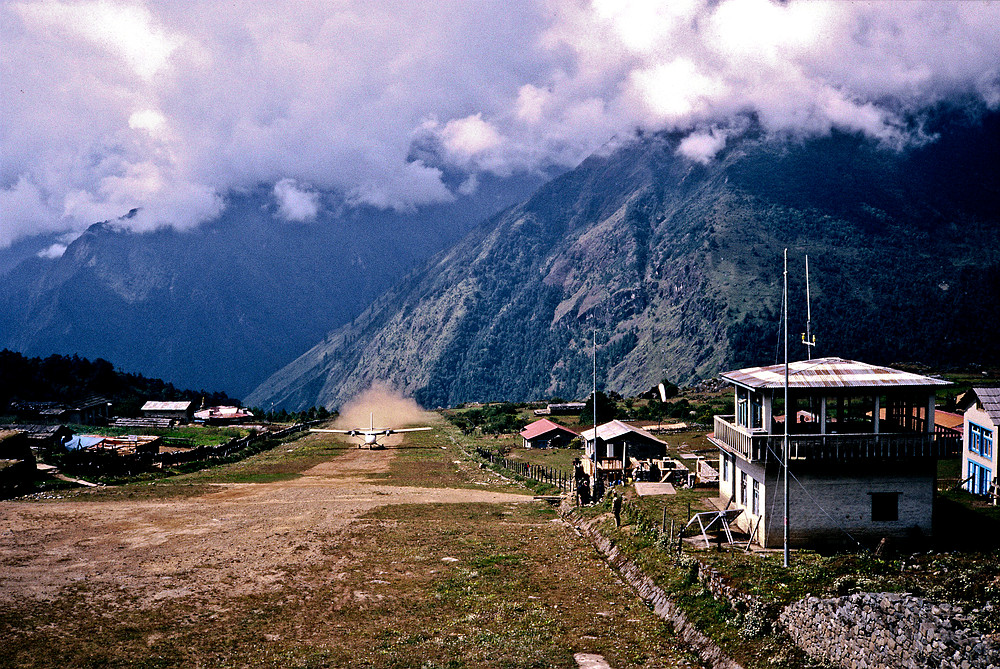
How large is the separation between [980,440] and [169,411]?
10724 cm

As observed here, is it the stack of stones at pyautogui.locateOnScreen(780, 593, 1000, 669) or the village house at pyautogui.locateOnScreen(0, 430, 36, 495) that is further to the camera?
the village house at pyautogui.locateOnScreen(0, 430, 36, 495)

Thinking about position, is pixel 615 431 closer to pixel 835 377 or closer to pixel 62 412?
pixel 835 377

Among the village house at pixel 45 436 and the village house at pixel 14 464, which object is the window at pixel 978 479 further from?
the village house at pixel 45 436

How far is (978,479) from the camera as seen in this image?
3438 cm

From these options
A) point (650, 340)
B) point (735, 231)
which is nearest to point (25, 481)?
point (650, 340)

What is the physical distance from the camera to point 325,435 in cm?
9800

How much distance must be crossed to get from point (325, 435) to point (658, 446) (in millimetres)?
55689

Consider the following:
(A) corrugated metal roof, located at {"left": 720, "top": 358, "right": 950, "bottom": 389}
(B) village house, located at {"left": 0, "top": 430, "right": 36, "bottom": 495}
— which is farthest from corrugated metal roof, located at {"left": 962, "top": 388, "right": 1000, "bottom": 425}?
(B) village house, located at {"left": 0, "top": 430, "right": 36, "bottom": 495}

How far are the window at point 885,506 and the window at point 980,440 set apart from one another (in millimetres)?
10791

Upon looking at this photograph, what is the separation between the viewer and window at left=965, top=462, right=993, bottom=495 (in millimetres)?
33434

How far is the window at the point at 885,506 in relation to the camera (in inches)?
1013

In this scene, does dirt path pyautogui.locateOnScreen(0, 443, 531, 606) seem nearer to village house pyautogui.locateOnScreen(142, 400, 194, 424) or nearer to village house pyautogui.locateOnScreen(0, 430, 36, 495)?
village house pyautogui.locateOnScreen(0, 430, 36, 495)

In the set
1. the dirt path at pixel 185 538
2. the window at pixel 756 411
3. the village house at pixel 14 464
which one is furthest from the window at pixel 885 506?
the village house at pixel 14 464

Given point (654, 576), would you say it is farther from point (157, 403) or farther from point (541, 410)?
point (157, 403)
